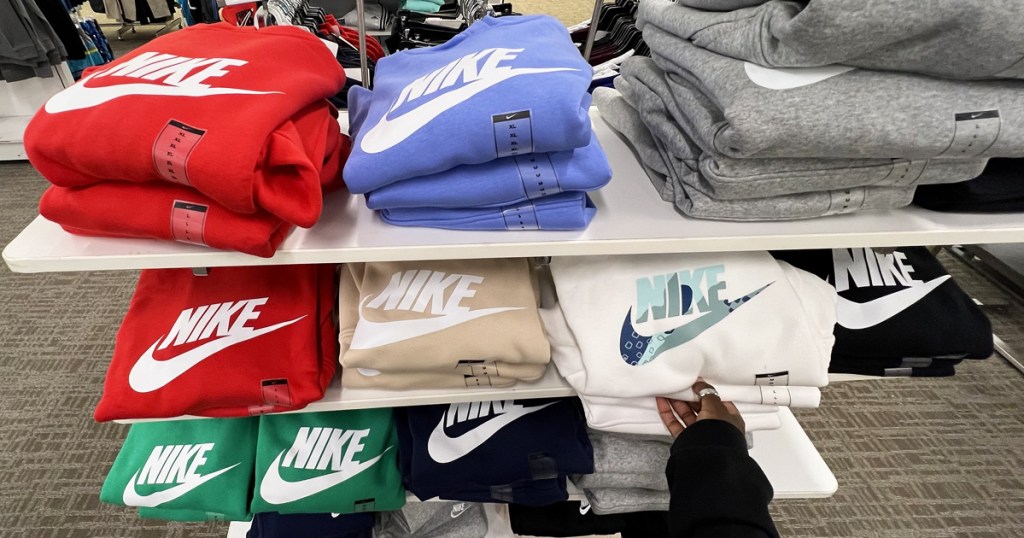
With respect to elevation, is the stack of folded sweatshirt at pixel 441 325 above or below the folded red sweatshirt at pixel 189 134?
below

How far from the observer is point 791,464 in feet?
3.39

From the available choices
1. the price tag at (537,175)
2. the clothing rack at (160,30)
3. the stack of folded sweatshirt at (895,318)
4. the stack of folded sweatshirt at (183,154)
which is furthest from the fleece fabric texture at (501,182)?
the clothing rack at (160,30)

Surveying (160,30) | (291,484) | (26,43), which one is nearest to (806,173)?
(291,484)

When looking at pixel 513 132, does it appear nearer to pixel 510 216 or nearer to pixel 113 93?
pixel 510 216

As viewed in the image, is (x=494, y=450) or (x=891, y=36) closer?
(x=891, y=36)

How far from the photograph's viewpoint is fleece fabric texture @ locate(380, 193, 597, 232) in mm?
634

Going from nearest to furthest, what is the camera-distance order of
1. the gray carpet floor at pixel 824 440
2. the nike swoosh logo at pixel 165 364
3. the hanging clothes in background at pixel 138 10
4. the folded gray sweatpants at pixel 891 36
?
the folded gray sweatpants at pixel 891 36 < the nike swoosh logo at pixel 165 364 < the gray carpet floor at pixel 824 440 < the hanging clothes in background at pixel 138 10

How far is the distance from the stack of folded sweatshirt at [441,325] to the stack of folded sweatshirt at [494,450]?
12 centimetres

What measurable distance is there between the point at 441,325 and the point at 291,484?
15.0 inches

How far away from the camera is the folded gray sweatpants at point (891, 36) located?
1.61 ft

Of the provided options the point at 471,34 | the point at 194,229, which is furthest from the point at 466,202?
the point at 471,34

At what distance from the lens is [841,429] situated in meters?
1.61

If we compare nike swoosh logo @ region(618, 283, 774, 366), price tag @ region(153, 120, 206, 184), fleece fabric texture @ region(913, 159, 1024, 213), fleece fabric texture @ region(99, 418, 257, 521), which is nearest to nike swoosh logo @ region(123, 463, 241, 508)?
fleece fabric texture @ region(99, 418, 257, 521)

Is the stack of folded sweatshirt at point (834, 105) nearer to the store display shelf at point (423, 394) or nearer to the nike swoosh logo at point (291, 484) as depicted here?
the store display shelf at point (423, 394)
